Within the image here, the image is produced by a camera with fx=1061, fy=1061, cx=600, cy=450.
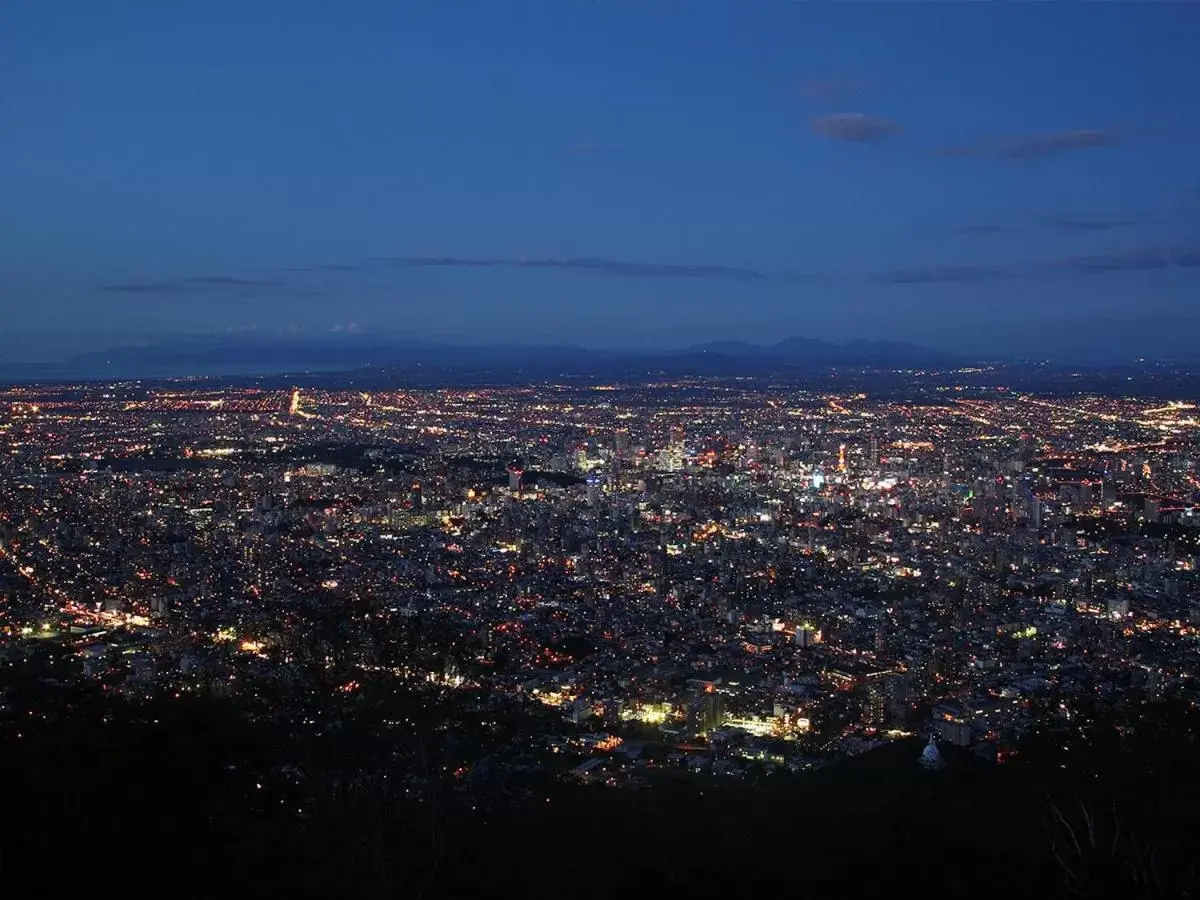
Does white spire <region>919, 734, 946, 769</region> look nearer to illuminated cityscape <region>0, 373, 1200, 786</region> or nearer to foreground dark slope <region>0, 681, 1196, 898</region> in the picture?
foreground dark slope <region>0, 681, 1196, 898</region>

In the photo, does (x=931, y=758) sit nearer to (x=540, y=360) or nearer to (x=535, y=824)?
(x=535, y=824)

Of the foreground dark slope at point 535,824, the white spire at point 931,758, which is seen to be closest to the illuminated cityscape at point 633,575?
the white spire at point 931,758

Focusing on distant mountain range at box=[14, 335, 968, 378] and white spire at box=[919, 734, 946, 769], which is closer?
white spire at box=[919, 734, 946, 769]

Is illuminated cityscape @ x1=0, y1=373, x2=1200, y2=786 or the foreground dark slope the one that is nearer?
the foreground dark slope

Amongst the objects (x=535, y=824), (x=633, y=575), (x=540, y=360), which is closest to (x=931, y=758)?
(x=535, y=824)

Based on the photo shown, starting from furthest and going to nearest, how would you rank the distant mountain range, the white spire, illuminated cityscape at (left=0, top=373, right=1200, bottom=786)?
the distant mountain range < illuminated cityscape at (left=0, top=373, right=1200, bottom=786) < the white spire

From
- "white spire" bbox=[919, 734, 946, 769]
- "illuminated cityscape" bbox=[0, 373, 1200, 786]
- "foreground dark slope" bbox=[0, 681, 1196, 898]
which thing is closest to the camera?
"foreground dark slope" bbox=[0, 681, 1196, 898]

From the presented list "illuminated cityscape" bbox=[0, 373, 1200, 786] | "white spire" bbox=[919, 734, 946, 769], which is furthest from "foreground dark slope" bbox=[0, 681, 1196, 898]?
"illuminated cityscape" bbox=[0, 373, 1200, 786]

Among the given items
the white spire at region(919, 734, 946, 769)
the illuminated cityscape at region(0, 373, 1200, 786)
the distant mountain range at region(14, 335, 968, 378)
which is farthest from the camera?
the distant mountain range at region(14, 335, 968, 378)

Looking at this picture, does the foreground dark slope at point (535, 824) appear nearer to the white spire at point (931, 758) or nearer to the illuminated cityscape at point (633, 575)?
the white spire at point (931, 758)

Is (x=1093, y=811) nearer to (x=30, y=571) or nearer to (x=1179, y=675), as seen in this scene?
(x=1179, y=675)

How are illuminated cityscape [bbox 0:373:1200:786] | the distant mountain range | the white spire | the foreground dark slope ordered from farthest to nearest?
the distant mountain range < illuminated cityscape [bbox 0:373:1200:786] < the white spire < the foreground dark slope
